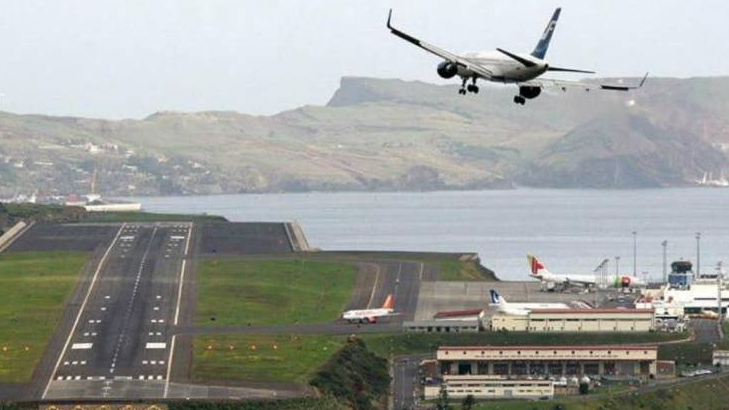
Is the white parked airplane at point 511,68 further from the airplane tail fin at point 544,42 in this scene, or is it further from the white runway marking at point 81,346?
the white runway marking at point 81,346

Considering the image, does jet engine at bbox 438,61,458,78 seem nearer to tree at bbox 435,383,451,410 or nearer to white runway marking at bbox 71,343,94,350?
tree at bbox 435,383,451,410

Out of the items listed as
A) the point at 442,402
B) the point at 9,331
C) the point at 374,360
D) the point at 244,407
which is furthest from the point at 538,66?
the point at 9,331

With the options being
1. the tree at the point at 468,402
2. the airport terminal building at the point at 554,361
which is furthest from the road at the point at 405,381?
the tree at the point at 468,402

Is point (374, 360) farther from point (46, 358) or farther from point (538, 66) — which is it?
point (538, 66)

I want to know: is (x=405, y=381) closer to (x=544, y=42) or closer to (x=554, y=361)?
(x=554, y=361)

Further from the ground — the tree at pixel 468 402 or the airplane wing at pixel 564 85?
the airplane wing at pixel 564 85

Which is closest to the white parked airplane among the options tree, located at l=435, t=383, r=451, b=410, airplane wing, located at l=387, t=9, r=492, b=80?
airplane wing, located at l=387, t=9, r=492, b=80
